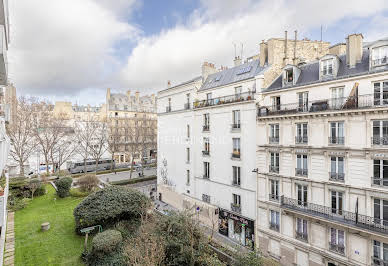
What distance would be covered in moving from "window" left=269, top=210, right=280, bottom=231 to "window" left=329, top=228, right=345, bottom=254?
364 cm

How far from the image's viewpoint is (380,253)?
1217cm

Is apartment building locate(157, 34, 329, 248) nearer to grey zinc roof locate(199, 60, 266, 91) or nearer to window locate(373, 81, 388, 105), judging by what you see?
grey zinc roof locate(199, 60, 266, 91)

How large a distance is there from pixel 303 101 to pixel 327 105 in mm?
1945

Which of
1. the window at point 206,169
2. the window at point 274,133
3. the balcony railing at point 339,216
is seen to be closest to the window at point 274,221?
the balcony railing at point 339,216

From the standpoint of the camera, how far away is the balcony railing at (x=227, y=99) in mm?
19227

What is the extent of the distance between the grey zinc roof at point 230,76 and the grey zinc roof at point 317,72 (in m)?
2.52

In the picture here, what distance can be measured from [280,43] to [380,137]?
1179 cm

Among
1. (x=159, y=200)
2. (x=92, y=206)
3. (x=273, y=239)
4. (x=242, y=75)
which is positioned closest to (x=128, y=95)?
(x=159, y=200)

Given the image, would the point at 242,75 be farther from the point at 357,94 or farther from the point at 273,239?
the point at 273,239

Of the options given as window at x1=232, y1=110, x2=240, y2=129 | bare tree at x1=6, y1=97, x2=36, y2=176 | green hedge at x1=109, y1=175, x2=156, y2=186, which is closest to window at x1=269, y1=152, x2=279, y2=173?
window at x1=232, y1=110, x2=240, y2=129

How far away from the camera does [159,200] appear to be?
3005 centimetres

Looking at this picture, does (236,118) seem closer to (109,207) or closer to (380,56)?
(380,56)

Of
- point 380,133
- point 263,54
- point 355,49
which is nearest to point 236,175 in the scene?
point 380,133

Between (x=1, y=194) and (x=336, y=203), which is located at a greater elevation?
(x=1, y=194)
